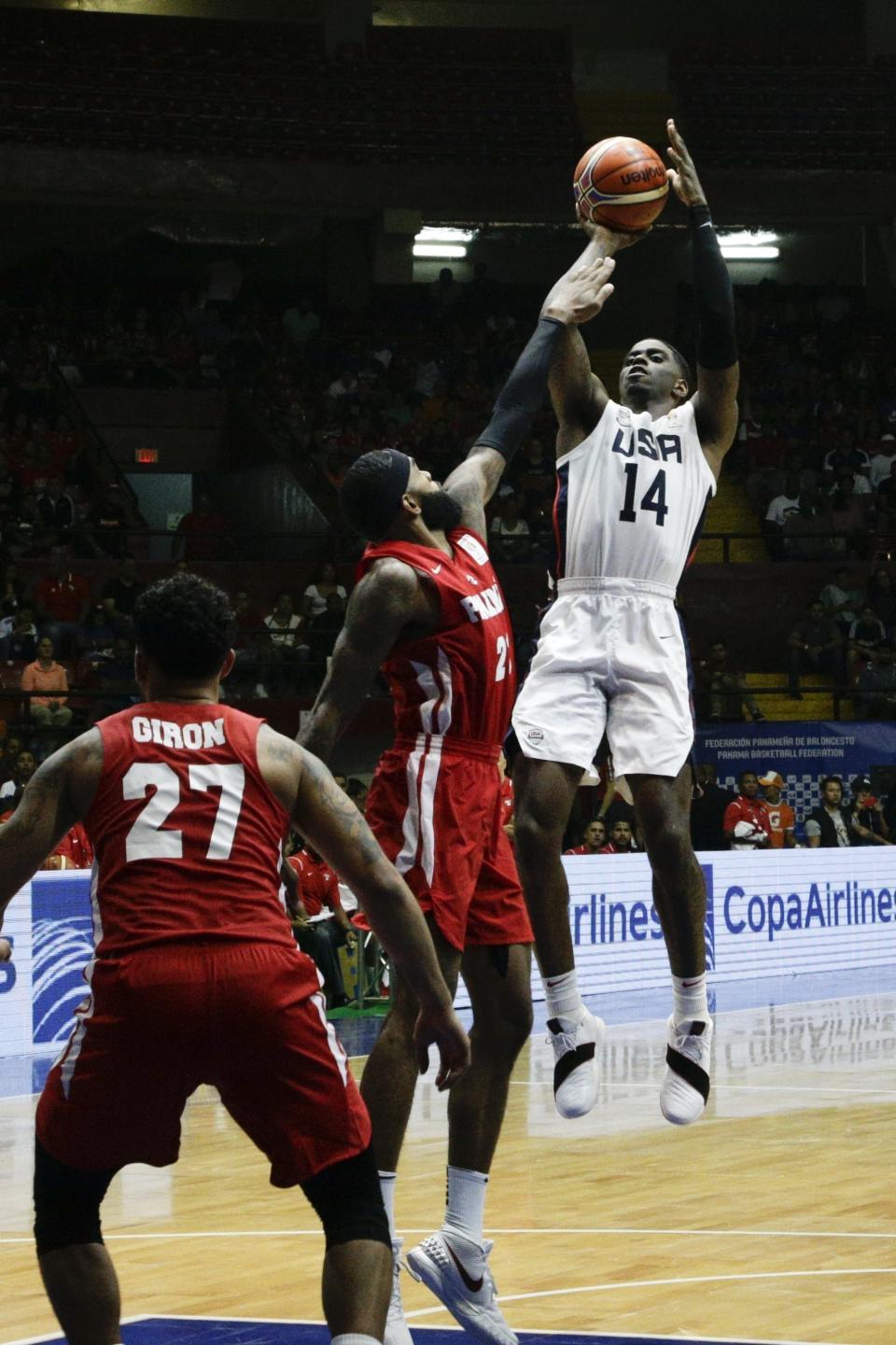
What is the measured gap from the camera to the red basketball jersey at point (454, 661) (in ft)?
17.7

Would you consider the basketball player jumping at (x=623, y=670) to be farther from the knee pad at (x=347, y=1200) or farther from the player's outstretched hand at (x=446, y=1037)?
the knee pad at (x=347, y=1200)

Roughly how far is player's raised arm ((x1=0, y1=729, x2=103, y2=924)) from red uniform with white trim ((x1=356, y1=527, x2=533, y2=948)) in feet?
5.18

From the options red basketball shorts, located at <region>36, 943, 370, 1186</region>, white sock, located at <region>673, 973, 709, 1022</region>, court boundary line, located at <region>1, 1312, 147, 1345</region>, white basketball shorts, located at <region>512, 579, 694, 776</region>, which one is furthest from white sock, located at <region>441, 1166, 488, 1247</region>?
red basketball shorts, located at <region>36, 943, 370, 1186</region>

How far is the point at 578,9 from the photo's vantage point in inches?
1079

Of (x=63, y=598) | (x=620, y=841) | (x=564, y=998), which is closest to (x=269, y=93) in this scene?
(x=63, y=598)

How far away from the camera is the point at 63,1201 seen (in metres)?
3.96

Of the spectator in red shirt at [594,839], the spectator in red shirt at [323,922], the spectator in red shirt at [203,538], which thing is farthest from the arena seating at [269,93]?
the spectator in red shirt at [323,922]

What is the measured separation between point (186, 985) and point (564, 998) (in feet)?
7.49

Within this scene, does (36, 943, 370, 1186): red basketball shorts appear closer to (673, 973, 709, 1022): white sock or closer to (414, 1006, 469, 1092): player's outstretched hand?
(414, 1006, 469, 1092): player's outstretched hand

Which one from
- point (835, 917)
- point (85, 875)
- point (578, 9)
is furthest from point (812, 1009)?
point (578, 9)

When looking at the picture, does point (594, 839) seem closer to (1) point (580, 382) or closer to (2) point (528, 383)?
(1) point (580, 382)

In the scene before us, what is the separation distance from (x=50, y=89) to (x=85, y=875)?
1388 centimetres

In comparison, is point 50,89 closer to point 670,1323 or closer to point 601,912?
point 601,912

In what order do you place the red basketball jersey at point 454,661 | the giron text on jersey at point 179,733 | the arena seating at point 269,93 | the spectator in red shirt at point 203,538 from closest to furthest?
the giron text on jersey at point 179,733 → the red basketball jersey at point 454,661 → the spectator in red shirt at point 203,538 → the arena seating at point 269,93
